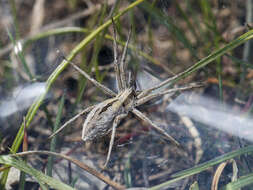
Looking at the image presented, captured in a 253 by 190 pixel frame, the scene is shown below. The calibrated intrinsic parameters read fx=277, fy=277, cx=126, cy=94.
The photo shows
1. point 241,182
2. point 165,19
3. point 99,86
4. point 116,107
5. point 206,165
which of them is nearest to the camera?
point 241,182

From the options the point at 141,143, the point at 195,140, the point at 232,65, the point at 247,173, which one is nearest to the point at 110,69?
the point at 141,143

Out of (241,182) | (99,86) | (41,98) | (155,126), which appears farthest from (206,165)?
(41,98)

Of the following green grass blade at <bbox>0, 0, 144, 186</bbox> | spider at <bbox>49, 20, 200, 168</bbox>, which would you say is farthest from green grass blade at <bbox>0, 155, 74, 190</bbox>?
spider at <bbox>49, 20, 200, 168</bbox>

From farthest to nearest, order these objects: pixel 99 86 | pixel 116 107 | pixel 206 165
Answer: pixel 99 86, pixel 116 107, pixel 206 165

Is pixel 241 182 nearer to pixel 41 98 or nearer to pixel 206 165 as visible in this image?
pixel 206 165

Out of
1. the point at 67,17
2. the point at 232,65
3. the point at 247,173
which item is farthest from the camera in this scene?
the point at 67,17

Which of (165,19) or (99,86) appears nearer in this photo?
(99,86)

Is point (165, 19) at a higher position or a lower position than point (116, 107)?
higher

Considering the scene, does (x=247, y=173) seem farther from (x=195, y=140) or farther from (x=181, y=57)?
(x=181, y=57)

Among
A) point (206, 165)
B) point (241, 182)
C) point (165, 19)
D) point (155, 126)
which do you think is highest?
point (165, 19)
